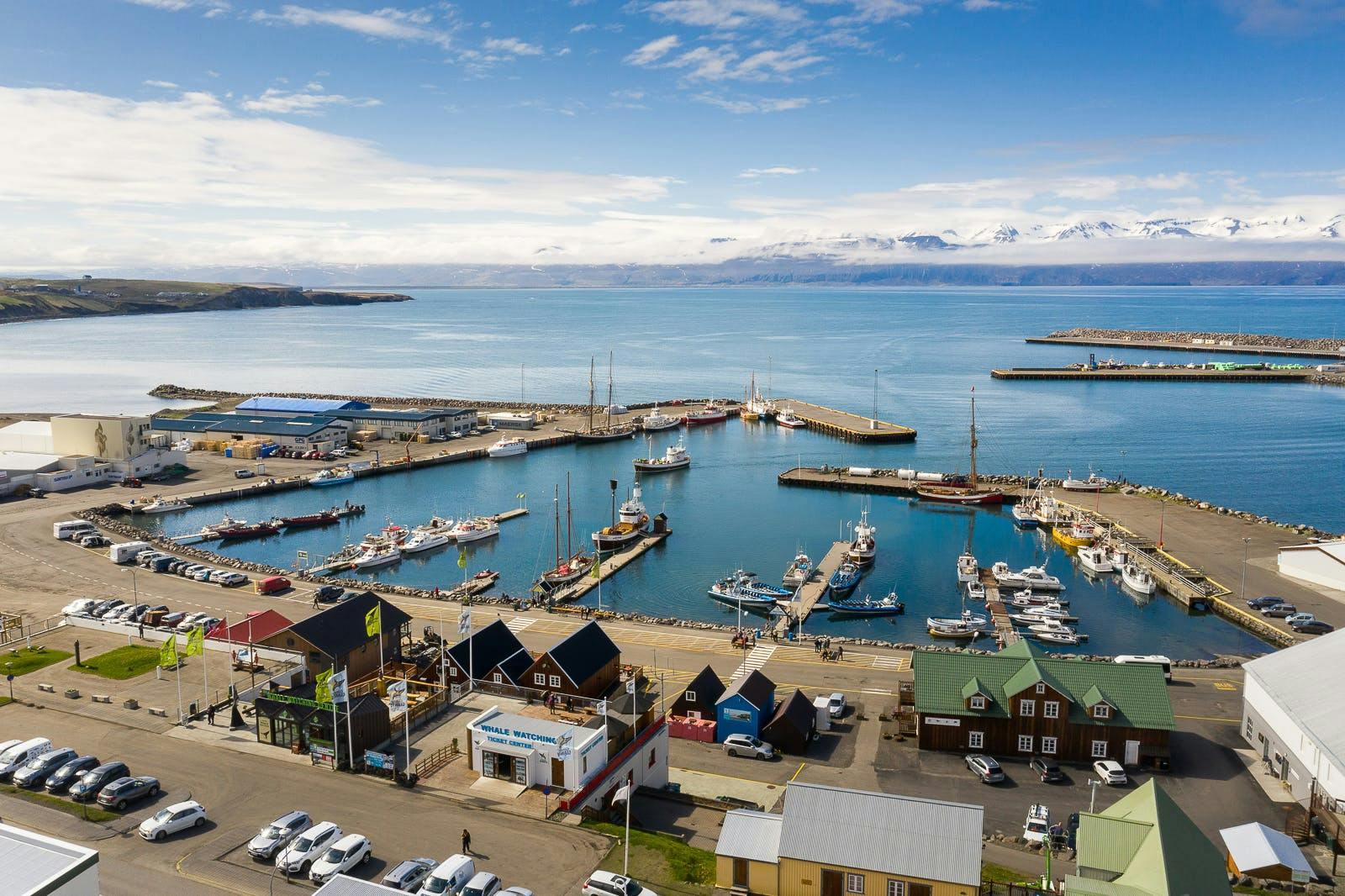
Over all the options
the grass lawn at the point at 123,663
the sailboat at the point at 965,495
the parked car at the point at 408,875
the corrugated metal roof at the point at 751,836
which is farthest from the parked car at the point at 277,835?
the sailboat at the point at 965,495

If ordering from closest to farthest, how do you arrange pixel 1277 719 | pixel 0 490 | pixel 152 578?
pixel 1277 719 → pixel 152 578 → pixel 0 490

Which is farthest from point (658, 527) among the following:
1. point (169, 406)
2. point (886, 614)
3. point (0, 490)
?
point (169, 406)

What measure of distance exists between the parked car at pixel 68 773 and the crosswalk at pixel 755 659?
18385 millimetres

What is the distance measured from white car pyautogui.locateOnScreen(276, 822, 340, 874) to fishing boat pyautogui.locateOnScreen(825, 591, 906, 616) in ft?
91.7

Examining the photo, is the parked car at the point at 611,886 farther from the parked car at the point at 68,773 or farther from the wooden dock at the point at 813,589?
the wooden dock at the point at 813,589

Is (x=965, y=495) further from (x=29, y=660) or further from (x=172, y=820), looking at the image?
(x=172, y=820)

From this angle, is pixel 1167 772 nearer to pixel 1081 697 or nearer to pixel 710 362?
pixel 1081 697

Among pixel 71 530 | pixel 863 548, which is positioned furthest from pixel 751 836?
pixel 71 530

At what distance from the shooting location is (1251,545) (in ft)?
165

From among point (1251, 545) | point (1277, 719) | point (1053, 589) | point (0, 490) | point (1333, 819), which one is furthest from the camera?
point (0, 490)

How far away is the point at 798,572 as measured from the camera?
48.2 meters

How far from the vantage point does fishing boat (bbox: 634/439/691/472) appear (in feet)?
248

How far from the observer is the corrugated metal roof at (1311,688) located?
23.8 m

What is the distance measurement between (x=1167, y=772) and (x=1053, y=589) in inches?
842
